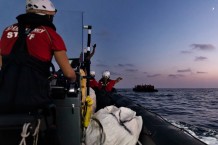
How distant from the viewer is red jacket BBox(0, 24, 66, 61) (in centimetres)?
206

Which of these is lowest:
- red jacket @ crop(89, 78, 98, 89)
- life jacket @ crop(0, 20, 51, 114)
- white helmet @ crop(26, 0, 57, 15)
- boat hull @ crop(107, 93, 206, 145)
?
boat hull @ crop(107, 93, 206, 145)

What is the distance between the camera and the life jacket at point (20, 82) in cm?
203

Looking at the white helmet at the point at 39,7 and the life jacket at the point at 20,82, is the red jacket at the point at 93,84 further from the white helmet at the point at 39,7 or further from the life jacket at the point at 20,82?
the life jacket at the point at 20,82

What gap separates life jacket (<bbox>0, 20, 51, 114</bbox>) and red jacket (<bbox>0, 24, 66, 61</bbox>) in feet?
0.15

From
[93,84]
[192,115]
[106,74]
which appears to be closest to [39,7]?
[93,84]

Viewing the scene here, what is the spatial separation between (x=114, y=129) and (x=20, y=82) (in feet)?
5.84

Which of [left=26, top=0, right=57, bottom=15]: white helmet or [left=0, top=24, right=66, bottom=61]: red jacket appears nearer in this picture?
[left=0, top=24, right=66, bottom=61]: red jacket

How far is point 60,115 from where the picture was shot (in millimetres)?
2779

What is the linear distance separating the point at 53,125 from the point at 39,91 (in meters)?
0.33

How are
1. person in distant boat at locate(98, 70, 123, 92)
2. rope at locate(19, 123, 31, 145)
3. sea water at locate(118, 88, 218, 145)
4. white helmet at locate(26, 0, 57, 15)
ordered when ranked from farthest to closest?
1. person in distant boat at locate(98, 70, 123, 92)
2. sea water at locate(118, 88, 218, 145)
3. white helmet at locate(26, 0, 57, 15)
4. rope at locate(19, 123, 31, 145)

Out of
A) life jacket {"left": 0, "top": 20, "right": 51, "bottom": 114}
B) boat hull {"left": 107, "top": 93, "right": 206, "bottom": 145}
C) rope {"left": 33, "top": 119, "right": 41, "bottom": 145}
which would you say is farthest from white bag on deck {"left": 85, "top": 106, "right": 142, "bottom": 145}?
life jacket {"left": 0, "top": 20, "right": 51, "bottom": 114}

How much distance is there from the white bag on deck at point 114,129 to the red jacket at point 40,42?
1689 millimetres

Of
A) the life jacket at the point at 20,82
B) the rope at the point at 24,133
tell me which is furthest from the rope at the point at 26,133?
the life jacket at the point at 20,82

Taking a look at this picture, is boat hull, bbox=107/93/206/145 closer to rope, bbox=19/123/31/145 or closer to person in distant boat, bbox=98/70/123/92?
rope, bbox=19/123/31/145
